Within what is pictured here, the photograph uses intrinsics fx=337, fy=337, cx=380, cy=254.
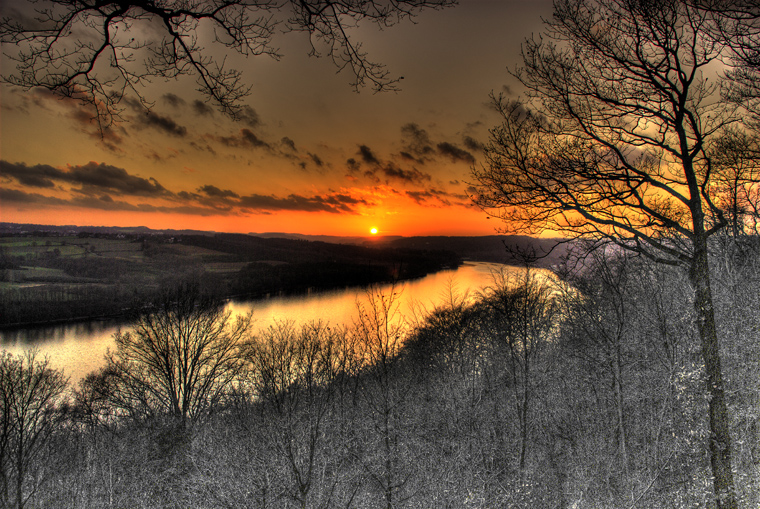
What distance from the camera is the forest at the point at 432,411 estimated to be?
7430mm

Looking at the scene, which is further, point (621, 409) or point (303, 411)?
point (303, 411)

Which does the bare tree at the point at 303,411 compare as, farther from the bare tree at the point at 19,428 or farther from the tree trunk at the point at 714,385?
the bare tree at the point at 19,428

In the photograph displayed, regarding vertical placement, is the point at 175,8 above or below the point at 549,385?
above

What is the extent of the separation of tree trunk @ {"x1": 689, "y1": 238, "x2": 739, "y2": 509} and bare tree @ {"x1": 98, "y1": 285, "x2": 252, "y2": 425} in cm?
2044

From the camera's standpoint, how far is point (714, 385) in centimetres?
309

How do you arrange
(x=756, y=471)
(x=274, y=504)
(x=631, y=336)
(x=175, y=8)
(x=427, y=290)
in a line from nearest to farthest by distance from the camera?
(x=175, y=8), (x=756, y=471), (x=274, y=504), (x=631, y=336), (x=427, y=290)

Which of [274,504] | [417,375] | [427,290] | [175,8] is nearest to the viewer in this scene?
[175,8]

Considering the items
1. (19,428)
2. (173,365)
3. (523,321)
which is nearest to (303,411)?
(523,321)

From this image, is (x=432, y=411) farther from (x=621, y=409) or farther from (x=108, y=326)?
(x=108, y=326)

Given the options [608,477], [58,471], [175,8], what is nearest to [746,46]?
[175,8]

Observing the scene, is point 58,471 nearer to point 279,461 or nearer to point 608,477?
point 279,461

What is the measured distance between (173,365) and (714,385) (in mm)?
22560

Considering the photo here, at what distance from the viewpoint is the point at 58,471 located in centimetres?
1566

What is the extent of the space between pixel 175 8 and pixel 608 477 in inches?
421
